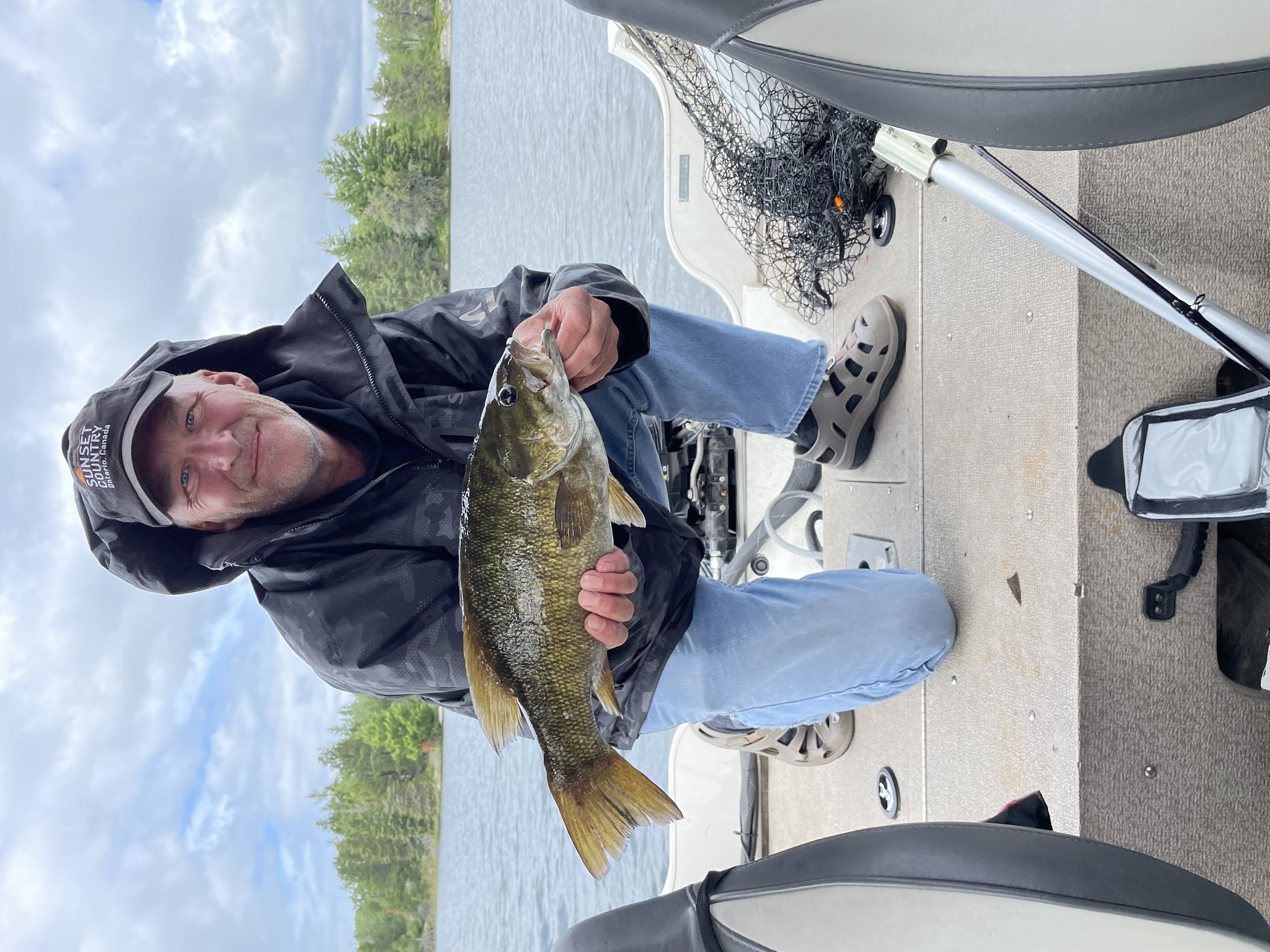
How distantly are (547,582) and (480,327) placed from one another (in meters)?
0.61

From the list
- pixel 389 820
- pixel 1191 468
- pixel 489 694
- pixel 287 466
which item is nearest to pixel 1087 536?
pixel 1191 468

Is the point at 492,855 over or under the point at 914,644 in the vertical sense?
under

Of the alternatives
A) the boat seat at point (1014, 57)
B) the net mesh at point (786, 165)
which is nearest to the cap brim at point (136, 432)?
the boat seat at point (1014, 57)

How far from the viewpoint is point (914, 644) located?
6.26 ft

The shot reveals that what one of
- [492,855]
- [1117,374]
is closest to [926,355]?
[1117,374]

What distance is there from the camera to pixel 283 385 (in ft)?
5.54

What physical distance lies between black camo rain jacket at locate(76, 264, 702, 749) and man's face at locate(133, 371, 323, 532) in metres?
0.05

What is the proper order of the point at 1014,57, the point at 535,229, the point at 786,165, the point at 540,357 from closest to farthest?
the point at 1014,57, the point at 540,357, the point at 786,165, the point at 535,229

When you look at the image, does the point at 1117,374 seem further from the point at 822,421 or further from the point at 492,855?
the point at 492,855

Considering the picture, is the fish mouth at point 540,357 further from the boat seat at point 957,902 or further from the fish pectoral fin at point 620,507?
the boat seat at point 957,902

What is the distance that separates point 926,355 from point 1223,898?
137 cm

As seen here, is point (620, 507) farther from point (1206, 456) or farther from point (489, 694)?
point (1206, 456)

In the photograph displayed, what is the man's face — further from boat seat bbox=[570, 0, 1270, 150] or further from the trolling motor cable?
the trolling motor cable

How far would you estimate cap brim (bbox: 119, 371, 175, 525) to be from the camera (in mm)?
1551
